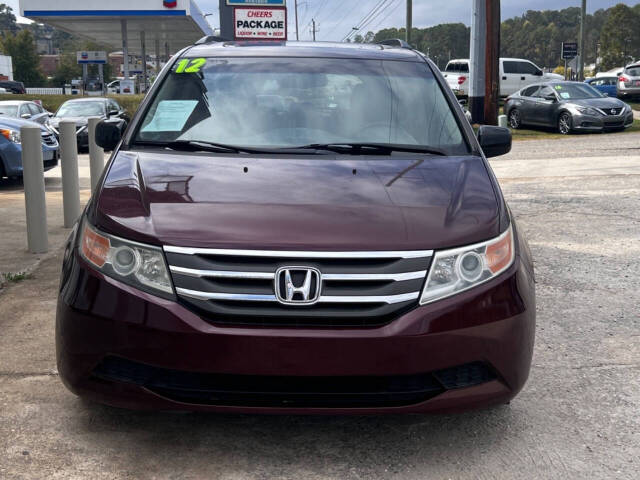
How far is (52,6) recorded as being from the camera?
37.8 m

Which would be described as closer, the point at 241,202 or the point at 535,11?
the point at 241,202

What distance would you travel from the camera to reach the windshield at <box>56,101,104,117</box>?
2159cm

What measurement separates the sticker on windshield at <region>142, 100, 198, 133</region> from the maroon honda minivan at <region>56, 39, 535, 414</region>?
0.60 meters

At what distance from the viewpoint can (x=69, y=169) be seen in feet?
26.5

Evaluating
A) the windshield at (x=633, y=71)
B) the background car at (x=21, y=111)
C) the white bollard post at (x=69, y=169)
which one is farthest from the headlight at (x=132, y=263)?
the windshield at (x=633, y=71)

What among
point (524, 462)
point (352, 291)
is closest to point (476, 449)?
point (524, 462)

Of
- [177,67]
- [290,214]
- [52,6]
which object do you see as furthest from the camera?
[52,6]

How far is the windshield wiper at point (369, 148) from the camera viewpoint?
3812 mm

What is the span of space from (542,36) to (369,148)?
156837mm

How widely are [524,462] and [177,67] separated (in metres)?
2.75

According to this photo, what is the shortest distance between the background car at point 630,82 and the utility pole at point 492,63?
16196 millimetres

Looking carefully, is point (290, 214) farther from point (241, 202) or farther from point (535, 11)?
point (535, 11)

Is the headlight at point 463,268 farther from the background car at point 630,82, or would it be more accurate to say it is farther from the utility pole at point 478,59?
the background car at point 630,82

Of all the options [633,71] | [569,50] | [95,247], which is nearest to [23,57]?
[569,50]
